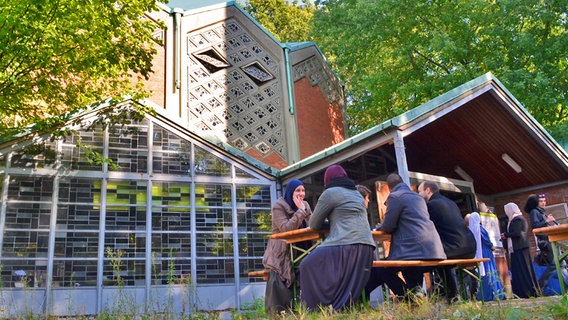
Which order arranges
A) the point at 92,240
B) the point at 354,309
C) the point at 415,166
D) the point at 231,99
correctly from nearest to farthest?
the point at 354,309, the point at 92,240, the point at 415,166, the point at 231,99

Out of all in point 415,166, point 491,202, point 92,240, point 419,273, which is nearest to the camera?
point 419,273

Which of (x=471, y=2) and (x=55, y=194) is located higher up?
(x=471, y=2)

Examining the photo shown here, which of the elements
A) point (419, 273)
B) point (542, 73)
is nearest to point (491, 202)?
point (542, 73)

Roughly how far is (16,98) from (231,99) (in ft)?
24.3

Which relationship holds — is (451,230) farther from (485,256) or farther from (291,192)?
(485,256)

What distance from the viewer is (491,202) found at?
1377 cm

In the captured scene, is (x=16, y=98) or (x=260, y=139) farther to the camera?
(x=260, y=139)

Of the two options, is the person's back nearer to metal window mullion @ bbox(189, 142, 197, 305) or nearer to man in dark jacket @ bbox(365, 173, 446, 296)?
man in dark jacket @ bbox(365, 173, 446, 296)

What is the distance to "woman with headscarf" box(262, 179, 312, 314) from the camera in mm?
6309

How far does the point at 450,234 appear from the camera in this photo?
669 cm

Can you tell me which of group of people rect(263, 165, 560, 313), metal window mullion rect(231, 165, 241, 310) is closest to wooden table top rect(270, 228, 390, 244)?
group of people rect(263, 165, 560, 313)

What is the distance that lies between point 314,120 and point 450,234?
11.8 m

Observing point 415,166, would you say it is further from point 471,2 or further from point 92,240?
point 471,2

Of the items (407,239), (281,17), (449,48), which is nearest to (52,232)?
(407,239)
